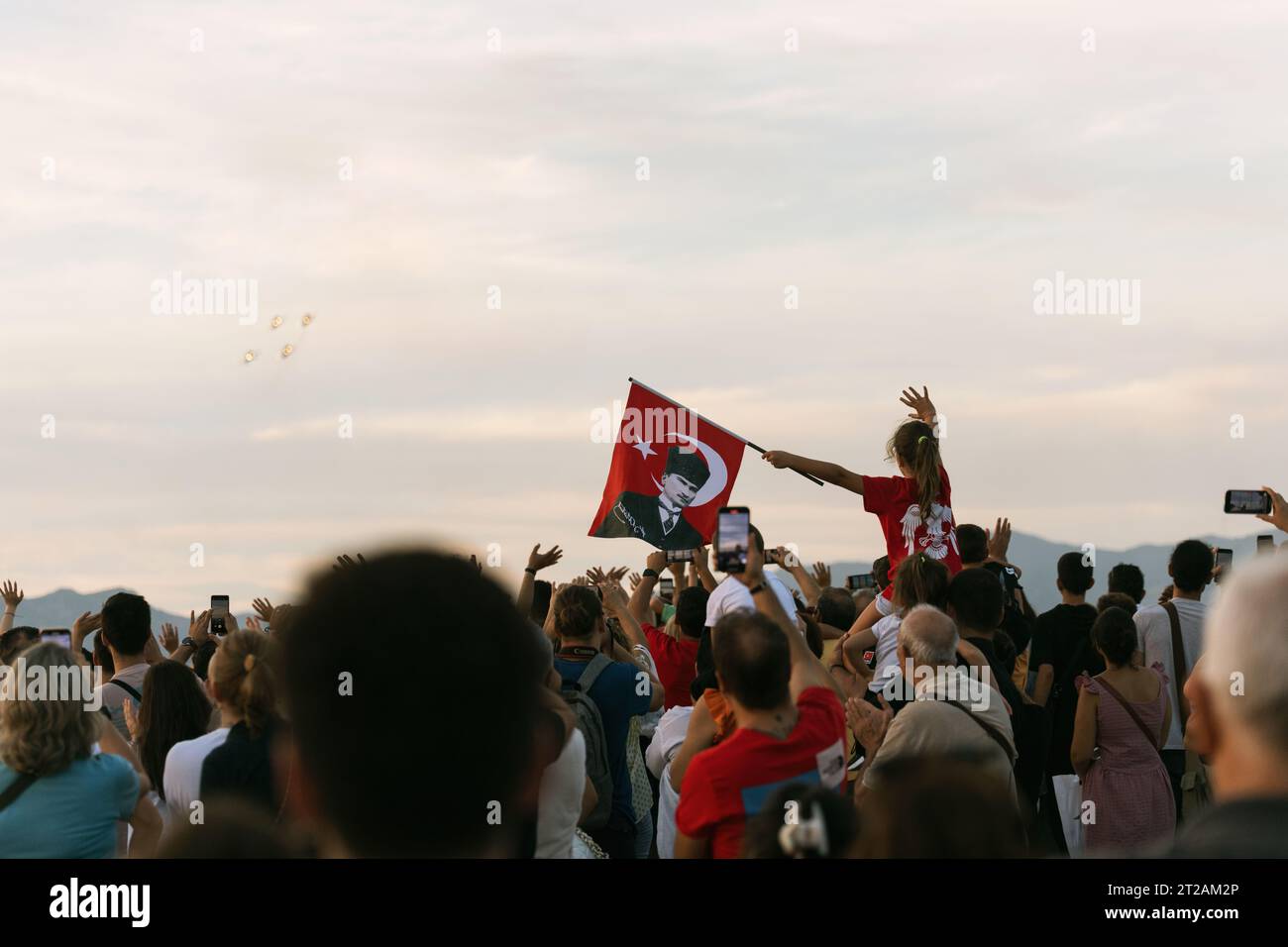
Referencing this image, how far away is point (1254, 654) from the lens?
265cm

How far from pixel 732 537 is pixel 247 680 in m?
1.93

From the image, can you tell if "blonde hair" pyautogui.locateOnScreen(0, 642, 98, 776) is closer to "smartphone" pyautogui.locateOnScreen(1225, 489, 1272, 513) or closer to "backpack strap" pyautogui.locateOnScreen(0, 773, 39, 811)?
"backpack strap" pyautogui.locateOnScreen(0, 773, 39, 811)

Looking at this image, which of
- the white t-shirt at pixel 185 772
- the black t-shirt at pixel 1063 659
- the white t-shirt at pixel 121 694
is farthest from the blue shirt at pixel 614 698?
the black t-shirt at pixel 1063 659

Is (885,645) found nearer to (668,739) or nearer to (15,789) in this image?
(668,739)

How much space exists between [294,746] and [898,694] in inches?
195

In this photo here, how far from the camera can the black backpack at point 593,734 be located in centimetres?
683

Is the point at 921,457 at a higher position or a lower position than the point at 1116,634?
higher

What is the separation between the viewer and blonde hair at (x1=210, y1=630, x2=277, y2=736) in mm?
5574

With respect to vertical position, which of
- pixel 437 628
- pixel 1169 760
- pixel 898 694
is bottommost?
pixel 1169 760

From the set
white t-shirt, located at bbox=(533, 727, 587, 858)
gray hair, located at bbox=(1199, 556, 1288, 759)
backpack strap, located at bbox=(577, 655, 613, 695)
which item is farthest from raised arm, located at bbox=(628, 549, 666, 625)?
gray hair, located at bbox=(1199, 556, 1288, 759)

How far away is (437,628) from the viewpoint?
1.97m

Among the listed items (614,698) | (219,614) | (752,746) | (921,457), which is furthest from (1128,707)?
(219,614)
